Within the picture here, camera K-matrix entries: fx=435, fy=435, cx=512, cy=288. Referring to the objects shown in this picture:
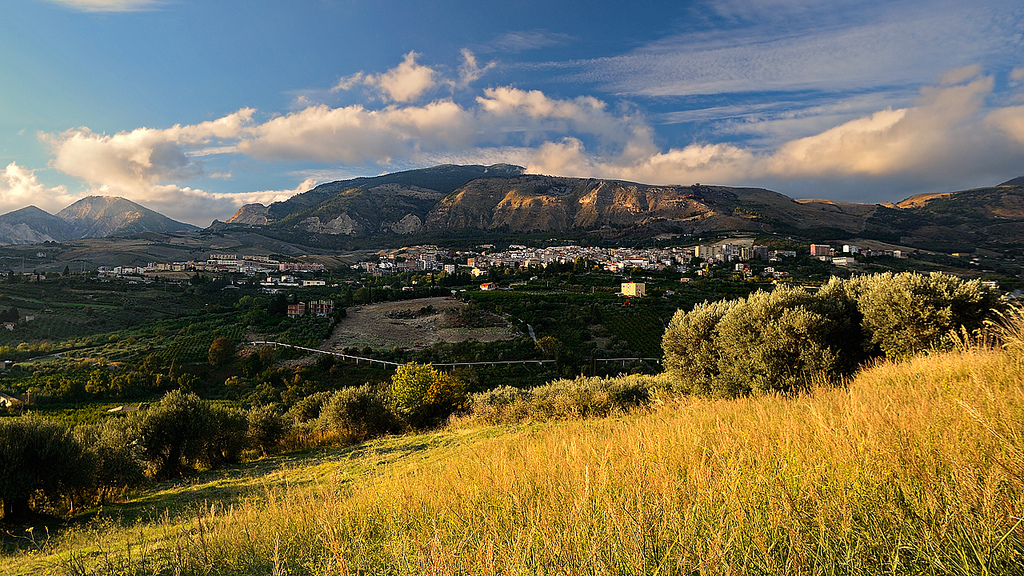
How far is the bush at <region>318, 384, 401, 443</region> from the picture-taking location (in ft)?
49.2

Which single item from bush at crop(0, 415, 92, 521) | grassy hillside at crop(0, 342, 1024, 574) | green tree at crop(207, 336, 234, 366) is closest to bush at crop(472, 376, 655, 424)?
grassy hillside at crop(0, 342, 1024, 574)

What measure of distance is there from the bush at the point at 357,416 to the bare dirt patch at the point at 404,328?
2344 cm

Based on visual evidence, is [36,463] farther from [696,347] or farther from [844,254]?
[844,254]

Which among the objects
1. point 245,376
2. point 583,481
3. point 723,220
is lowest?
point 245,376

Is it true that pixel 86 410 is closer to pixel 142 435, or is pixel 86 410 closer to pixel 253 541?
pixel 142 435

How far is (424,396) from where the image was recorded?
52.9 feet

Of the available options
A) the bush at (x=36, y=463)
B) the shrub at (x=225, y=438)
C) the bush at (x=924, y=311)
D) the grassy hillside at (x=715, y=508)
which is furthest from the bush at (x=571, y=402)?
the bush at (x=36, y=463)

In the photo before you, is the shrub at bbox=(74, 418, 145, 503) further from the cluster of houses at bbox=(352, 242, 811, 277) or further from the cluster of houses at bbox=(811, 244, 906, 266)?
the cluster of houses at bbox=(811, 244, 906, 266)

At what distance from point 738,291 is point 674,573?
55.2m

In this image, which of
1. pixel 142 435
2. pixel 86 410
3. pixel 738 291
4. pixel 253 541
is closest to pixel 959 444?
pixel 253 541

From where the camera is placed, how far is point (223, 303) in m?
61.9

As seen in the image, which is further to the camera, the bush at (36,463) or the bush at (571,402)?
the bush at (571,402)

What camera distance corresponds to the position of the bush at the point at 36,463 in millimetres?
7887

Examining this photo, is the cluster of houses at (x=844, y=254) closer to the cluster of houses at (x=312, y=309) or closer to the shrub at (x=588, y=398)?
the shrub at (x=588, y=398)
